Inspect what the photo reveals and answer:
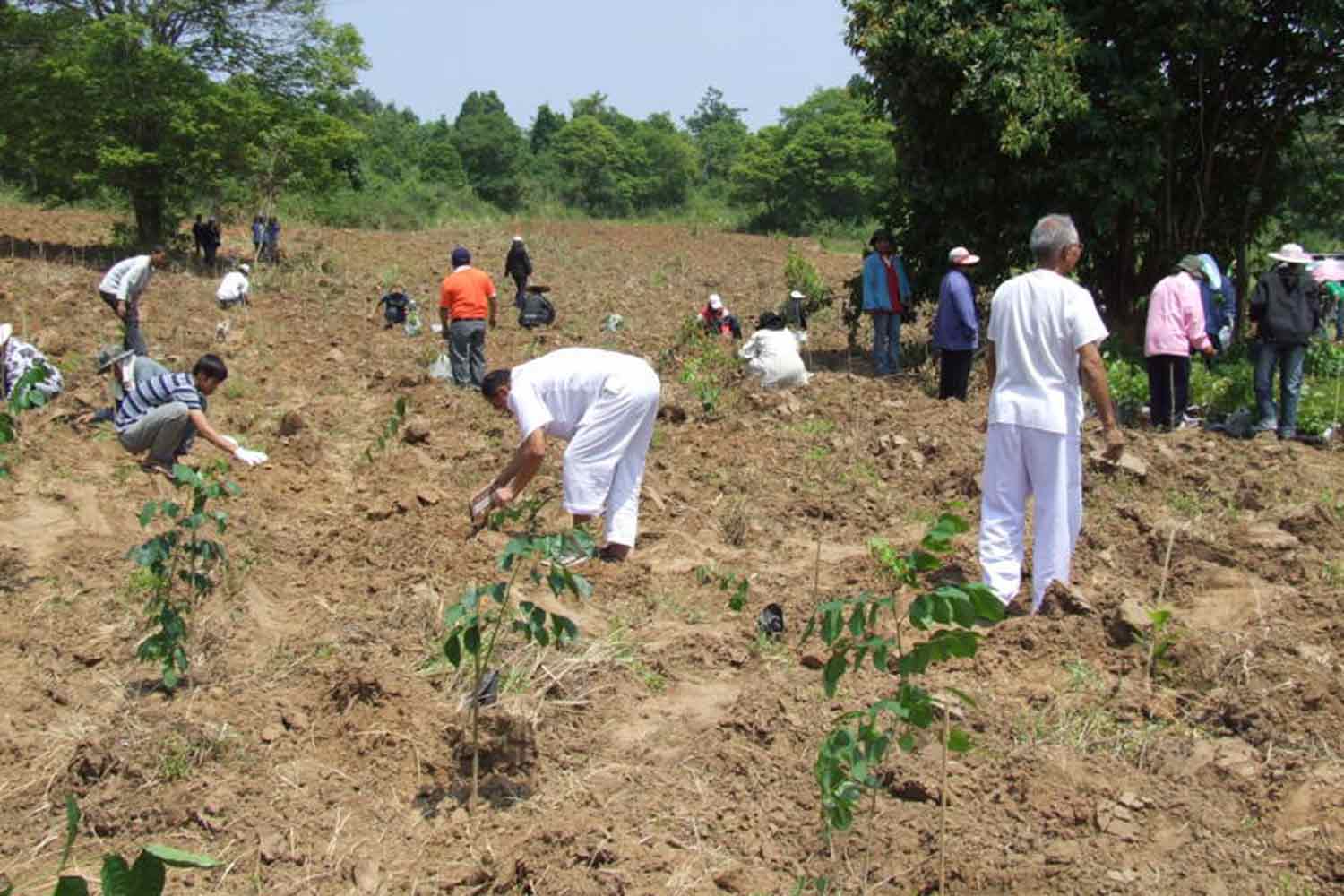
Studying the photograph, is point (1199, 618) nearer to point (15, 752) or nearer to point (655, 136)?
point (15, 752)

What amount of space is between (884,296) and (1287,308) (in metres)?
3.52

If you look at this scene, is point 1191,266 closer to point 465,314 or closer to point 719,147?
point 465,314

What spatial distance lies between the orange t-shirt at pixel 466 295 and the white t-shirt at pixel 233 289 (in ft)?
16.6

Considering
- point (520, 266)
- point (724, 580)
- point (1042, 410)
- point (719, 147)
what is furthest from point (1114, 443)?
point (719, 147)

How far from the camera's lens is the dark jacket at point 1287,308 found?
27.3 feet

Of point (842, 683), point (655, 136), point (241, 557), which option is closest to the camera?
point (842, 683)

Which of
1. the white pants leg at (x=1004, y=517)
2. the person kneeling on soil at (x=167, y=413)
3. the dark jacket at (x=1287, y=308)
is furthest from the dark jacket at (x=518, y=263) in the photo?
the white pants leg at (x=1004, y=517)

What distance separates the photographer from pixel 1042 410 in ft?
16.2

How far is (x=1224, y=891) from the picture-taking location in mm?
3207

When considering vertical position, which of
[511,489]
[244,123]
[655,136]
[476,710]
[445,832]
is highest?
[655,136]

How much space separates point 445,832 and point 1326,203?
13.4 metres

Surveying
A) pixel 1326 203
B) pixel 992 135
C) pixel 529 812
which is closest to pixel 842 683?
pixel 529 812

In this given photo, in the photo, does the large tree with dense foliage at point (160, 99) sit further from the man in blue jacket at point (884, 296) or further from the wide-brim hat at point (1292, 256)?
the wide-brim hat at point (1292, 256)

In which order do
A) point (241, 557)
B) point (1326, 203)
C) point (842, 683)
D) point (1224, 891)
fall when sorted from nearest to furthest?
point (1224, 891) < point (842, 683) < point (241, 557) < point (1326, 203)
